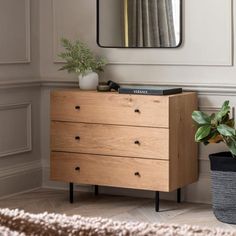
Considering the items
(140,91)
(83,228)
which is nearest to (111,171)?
(140,91)

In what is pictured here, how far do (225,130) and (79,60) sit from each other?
1125 millimetres

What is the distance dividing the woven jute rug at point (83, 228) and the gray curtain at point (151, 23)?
3370 millimetres

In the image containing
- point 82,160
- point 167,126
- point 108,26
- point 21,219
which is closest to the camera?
point 21,219

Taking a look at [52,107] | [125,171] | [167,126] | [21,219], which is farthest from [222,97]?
[21,219]

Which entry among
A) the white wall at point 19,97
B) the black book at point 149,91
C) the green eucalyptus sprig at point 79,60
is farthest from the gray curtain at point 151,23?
the white wall at point 19,97

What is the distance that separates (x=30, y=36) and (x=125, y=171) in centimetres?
122

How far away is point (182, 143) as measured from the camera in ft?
11.9

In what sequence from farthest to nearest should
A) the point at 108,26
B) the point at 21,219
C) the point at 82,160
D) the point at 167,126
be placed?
the point at 108,26, the point at 82,160, the point at 167,126, the point at 21,219

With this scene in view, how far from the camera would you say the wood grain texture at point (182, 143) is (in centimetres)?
350

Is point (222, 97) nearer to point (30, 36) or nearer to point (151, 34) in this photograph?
point (151, 34)

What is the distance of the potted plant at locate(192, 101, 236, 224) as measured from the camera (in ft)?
10.7

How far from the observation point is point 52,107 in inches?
149

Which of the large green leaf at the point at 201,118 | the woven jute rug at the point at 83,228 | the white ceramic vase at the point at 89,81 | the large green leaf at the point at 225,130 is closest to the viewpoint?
the woven jute rug at the point at 83,228

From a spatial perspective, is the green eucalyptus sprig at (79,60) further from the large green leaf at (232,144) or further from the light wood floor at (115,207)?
the large green leaf at (232,144)
